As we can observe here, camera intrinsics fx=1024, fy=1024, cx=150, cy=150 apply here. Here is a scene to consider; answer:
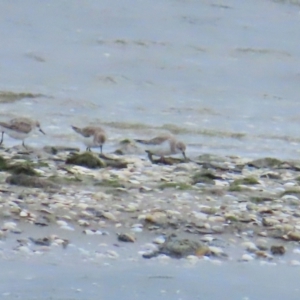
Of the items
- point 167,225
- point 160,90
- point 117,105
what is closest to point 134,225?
point 167,225

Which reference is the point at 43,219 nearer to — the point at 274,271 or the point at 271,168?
the point at 274,271

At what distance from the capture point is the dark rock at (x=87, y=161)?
955cm

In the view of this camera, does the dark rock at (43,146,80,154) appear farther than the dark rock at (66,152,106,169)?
Yes

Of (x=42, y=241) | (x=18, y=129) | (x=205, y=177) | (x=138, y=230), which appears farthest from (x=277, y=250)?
(x=18, y=129)

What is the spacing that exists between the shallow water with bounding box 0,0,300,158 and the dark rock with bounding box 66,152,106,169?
9.11 ft

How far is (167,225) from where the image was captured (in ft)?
23.5

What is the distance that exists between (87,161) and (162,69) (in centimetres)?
1138

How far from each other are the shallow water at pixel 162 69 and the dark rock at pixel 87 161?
2.78 m

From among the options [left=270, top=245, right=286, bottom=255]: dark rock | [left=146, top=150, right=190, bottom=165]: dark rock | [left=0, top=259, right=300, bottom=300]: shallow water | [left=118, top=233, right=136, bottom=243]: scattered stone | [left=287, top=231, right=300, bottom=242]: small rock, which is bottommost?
[left=0, top=259, right=300, bottom=300]: shallow water

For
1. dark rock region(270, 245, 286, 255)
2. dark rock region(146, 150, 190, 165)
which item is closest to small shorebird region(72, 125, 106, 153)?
dark rock region(146, 150, 190, 165)

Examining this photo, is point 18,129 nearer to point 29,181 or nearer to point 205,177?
point 205,177

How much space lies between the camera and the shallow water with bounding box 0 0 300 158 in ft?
49.1

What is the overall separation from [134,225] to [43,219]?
641 millimetres

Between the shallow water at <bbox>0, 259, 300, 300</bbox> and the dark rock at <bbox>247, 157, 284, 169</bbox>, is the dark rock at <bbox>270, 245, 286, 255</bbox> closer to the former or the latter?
the shallow water at <bbox>0, 259, 300, 300</bbox>
